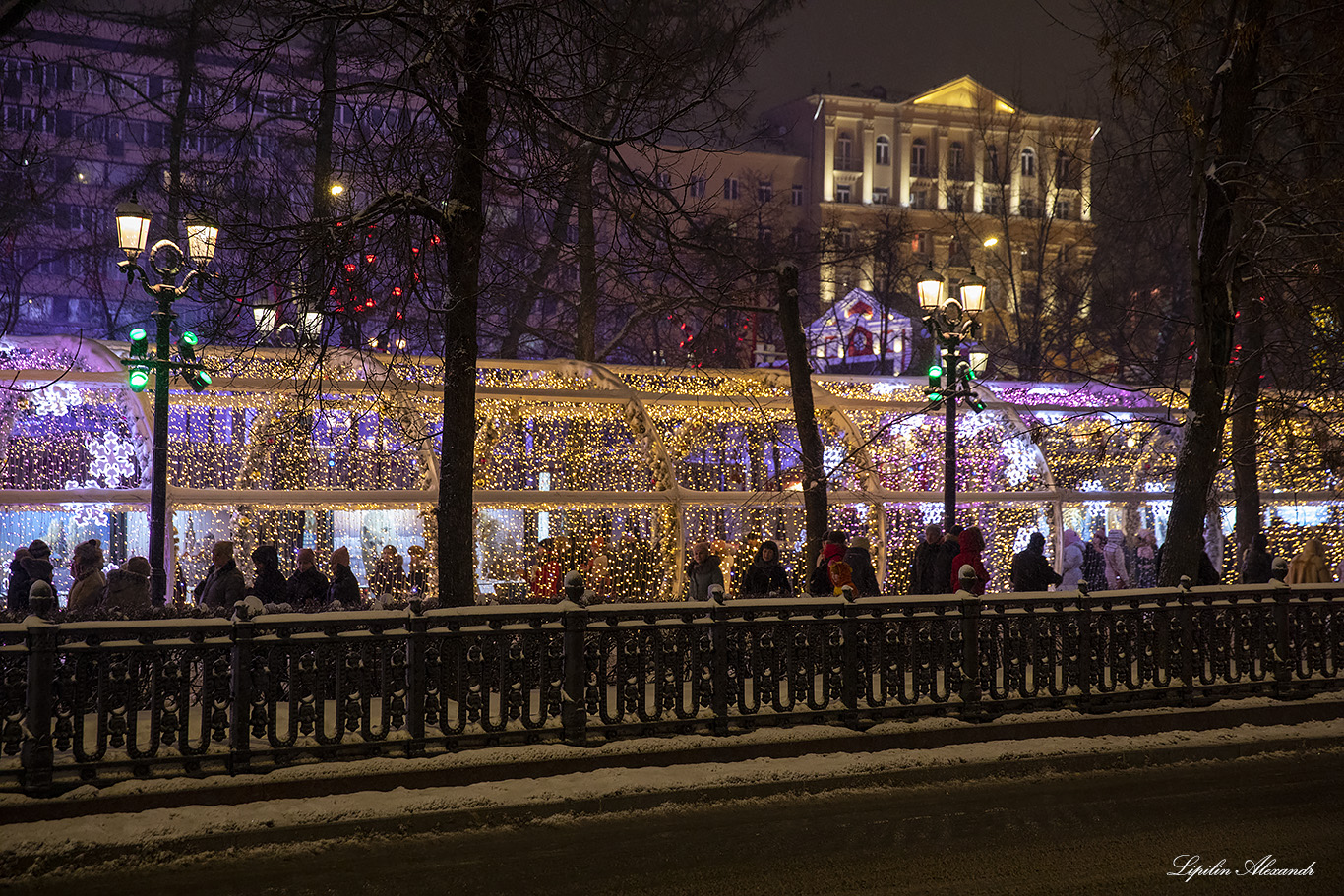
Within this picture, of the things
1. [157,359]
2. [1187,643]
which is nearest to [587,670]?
[1187,643]

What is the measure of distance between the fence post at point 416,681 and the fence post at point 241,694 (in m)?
1.05

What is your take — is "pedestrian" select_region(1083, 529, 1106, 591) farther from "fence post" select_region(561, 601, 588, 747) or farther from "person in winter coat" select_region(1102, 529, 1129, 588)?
"fence post" select_region(561, 601, 588, 747)

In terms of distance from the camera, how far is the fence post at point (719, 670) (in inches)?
351

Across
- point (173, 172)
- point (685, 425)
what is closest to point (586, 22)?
point (685, 425)

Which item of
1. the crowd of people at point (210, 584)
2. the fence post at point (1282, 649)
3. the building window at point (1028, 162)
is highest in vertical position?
the building window at point (1028, 162)

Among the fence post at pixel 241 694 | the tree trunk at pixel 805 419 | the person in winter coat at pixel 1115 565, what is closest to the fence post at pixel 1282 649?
the tree trunk at pixel 805 419

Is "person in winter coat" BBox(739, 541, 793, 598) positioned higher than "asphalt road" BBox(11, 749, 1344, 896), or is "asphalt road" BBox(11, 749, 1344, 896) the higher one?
"person in winter coat" BBox(739, 541, 793, 598)

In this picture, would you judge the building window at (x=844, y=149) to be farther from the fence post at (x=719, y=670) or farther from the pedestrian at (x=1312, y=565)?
the fence post at (x=719, y=670)

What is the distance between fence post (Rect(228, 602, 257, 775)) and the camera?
7.65 meters

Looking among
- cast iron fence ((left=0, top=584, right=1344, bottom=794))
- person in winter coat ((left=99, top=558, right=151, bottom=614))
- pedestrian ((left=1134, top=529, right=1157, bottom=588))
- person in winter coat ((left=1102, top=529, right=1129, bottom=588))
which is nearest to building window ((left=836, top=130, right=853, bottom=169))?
pedestrian ((left=1134, top=529, right=1157, bottom=588))

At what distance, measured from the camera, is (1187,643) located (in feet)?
34.1

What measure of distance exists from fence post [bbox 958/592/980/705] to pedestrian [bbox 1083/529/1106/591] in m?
9.39

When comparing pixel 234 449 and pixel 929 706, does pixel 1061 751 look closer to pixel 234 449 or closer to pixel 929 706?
pixel 929 706

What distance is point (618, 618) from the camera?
8.73 meters
